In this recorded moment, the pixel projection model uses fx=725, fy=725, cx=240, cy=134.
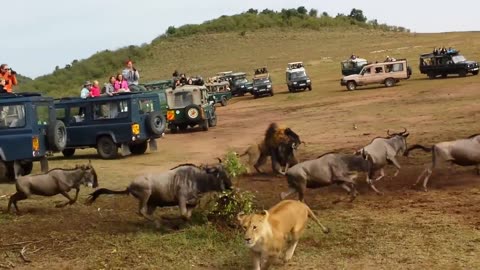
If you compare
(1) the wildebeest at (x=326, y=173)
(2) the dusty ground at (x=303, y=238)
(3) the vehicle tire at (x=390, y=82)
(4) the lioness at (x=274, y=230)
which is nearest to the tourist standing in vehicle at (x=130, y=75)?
(2) the dusty ground at (x=303, y=238)

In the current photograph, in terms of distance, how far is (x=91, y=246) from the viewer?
33.2 feet

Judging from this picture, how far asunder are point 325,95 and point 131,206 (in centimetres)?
2969

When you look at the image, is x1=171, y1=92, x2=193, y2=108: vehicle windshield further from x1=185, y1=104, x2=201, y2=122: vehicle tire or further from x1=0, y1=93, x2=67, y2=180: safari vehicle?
x1=0, y1=93, x2=67, y2=180: safari vehicle

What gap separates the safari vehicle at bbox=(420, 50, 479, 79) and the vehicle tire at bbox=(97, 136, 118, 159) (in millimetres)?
27766

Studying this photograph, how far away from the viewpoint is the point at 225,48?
76.9 metres

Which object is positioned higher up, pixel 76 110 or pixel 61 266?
pixel 76 110

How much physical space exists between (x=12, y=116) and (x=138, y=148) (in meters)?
5.95

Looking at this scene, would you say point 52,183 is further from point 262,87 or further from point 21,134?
point 262,87

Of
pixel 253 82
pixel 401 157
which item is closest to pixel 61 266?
pixel 401 157

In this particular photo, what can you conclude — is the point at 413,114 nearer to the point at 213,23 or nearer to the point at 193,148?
the point at 193,148

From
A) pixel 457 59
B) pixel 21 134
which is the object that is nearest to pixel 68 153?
pixel 21 134

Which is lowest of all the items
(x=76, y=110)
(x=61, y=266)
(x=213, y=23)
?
(x=61, y=266)

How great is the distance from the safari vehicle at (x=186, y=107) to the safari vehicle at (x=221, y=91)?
1489 cm

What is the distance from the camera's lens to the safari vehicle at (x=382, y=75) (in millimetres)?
42719
